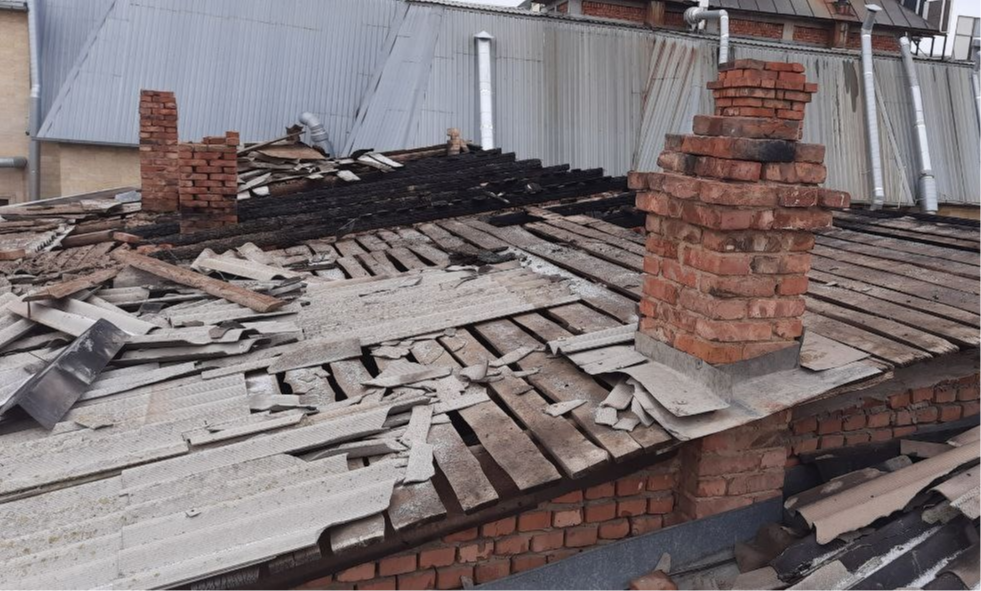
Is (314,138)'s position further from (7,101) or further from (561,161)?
(7,101)

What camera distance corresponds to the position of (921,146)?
17531 millimetres

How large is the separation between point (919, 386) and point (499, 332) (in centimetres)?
198

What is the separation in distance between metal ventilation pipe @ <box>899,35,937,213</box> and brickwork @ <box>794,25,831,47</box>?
15.6 ft

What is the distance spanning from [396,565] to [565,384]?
42.7 inches

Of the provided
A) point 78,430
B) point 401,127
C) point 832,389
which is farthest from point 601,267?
point 401,127

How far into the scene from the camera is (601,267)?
17.5 feet

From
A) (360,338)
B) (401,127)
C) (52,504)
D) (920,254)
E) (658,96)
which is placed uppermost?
(658,96)

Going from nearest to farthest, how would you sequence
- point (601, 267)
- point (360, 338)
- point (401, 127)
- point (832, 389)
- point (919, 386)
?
point (832, 389) < point (919, 386) < point (360, 338) < point (601, 267) < point (401, 127)

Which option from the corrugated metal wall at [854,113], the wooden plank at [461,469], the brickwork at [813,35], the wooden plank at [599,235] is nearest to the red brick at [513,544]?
the wooden plank at [461,469]

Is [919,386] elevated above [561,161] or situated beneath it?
situated beneath

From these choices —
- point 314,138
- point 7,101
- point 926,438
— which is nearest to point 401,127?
point 314,138

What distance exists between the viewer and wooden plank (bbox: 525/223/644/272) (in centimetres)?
542

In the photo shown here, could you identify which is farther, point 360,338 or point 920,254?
point 920,254

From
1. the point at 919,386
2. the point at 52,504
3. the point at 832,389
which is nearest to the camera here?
the point at 52,504
